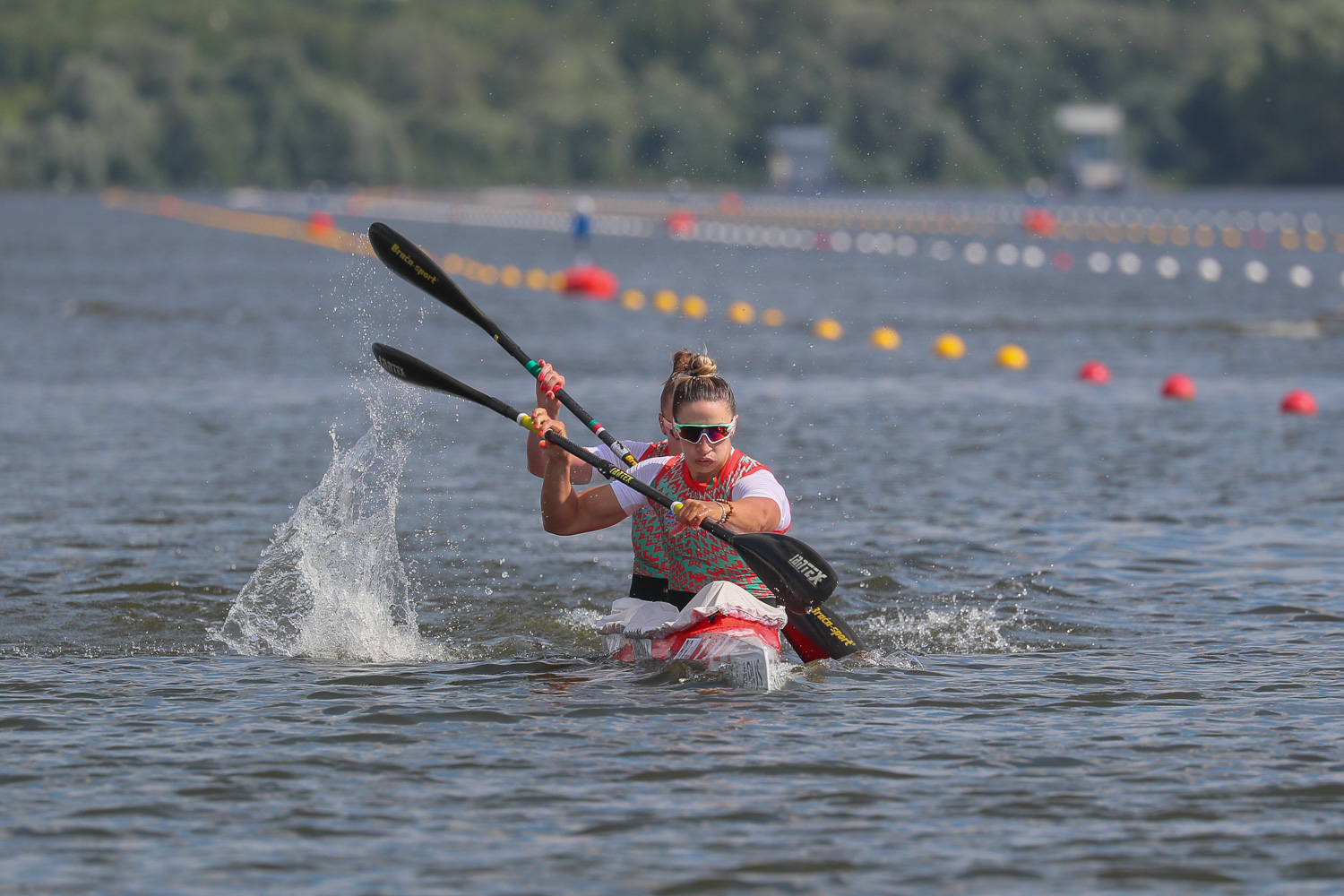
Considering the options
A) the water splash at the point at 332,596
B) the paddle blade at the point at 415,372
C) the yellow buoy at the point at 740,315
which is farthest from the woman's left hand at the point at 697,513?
the yellow buoy at the point at 740,315

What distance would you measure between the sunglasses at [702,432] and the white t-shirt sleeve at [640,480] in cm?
46

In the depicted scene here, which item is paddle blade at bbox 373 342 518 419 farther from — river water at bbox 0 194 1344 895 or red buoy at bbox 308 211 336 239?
red buoy at bbox 308 211 336 239

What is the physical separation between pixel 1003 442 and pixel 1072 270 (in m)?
28.2

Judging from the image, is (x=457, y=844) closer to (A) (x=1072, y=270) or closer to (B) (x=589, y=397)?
(B) (x=589, y=397)

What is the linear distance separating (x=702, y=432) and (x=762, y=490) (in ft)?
1.65

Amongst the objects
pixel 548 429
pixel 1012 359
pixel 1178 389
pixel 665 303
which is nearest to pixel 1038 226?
pixel 665 303

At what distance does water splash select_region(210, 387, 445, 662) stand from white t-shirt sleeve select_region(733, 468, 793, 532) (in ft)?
6.29

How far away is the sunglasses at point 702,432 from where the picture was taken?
7.78 metres

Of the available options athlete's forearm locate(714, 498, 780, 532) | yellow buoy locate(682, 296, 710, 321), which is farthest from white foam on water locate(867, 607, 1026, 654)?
yellow buoy locate(682, 296, 710, 321)

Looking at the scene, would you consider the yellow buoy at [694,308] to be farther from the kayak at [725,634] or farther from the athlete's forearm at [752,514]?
the athlete's forearm at [752,514]

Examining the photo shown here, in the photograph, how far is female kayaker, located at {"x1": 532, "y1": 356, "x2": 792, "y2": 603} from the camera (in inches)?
306

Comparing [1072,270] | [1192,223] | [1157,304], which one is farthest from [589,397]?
[1192,223]

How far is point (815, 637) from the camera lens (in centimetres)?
856

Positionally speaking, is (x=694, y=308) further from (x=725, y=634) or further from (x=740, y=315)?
(x=725, y=634)
